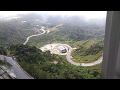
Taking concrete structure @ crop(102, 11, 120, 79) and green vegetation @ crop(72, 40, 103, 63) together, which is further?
green vegetation @ crop(72, 40, 103, 63)

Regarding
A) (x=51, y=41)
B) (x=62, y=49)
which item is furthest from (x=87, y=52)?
(x=51, y=41)

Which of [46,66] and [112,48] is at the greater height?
[112,48]

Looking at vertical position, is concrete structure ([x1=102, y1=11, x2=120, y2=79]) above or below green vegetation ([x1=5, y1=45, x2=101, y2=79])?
above

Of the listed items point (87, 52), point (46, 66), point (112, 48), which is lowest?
point (46, 66)

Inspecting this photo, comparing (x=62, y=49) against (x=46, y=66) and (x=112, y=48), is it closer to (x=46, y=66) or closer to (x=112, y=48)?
(x=46, y=66)

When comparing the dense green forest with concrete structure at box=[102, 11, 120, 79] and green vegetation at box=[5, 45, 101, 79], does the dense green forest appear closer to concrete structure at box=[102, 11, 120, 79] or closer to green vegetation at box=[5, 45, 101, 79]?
green vegetation at box=[5, 45, 101, 79]

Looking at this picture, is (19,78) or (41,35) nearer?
(19,78)

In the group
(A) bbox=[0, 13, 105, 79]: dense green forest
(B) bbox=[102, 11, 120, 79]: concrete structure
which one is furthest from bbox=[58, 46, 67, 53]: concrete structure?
(B) bbox=[102, 11, 120, 79]: concrete structure

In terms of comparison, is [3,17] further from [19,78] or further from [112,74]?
[112,74]
